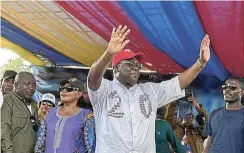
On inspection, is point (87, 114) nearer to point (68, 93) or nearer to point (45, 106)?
point (68, 93)

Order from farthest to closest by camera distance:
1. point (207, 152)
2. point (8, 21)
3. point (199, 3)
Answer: point (8, 21)
point (199, 3)
point (207, 152)

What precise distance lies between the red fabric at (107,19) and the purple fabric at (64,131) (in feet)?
5.50

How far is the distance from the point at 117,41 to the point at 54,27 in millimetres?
3266

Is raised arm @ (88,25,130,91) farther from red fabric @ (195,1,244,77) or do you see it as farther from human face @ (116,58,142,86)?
red fabric @ (195,1,244,77)

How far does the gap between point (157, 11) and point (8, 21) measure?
238 centimetres

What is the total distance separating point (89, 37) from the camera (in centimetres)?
610

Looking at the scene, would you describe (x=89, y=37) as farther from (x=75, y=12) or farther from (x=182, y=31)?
(x=182, y=31)

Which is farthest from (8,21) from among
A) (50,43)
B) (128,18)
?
(128,18)

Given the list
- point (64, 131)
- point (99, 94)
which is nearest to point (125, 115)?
point (99, 94)

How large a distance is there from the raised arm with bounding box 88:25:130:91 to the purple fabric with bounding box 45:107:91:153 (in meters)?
0.73

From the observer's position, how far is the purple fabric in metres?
3.41

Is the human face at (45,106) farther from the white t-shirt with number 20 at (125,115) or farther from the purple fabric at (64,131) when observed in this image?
the white t-shirt with number 20 at (125,115)

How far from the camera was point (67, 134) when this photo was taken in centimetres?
343

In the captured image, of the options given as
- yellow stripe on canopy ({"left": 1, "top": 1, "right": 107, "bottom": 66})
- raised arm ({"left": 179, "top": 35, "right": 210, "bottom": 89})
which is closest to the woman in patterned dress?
raised arm ({"left": 179, "top": 35, "right": 210, "bottom": 89})
